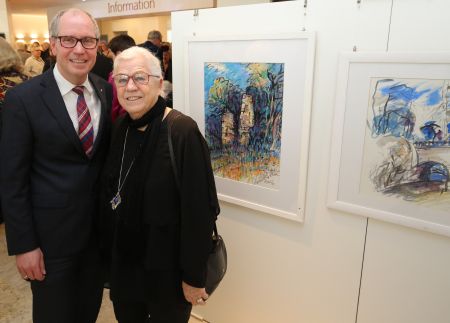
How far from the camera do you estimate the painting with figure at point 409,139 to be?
1292 mm

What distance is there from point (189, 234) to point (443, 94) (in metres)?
1.06

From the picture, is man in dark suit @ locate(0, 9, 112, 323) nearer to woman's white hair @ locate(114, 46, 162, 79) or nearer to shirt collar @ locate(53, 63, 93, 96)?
shirt collar @ locate(53, 63, 93, 96)

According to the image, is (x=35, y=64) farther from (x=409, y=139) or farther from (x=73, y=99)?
(x=409, y=139)

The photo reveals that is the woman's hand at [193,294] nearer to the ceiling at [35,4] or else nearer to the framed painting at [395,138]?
the framed painting at [395,138]

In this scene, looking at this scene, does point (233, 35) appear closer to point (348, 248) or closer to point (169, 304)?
point (348, 248)

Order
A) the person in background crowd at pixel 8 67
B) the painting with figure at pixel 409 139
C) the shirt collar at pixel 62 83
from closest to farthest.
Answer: the painting with figure at pixel 409 139, the shirt collar at pixel 62 83, the person in background crowd at pixel 8 67

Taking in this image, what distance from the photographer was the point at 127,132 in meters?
1.49

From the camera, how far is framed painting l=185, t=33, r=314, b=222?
5.25ft

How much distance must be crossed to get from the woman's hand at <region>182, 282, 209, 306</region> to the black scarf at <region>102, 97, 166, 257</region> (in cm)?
24

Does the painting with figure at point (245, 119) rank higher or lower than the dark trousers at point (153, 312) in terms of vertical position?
higher

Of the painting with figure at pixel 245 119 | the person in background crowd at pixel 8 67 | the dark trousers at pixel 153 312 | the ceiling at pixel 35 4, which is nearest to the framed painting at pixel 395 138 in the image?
the painting with figure at pixel 245 119

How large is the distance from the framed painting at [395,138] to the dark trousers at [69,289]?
50.9 inches

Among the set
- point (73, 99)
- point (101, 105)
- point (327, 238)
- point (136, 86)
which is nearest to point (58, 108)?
point (73, 99)

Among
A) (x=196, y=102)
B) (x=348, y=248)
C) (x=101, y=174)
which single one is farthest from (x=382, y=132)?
(x=101, y=174)
